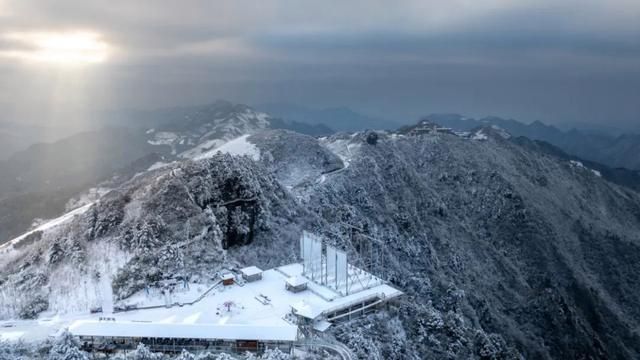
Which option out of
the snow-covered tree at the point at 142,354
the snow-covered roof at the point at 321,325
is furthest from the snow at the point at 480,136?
the snow-covered tree at the point at 142,354

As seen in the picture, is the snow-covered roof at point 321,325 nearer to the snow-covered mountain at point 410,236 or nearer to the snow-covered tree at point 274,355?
the snow-covered mountain at point 410,236

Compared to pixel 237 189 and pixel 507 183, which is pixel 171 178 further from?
pixel 507 183

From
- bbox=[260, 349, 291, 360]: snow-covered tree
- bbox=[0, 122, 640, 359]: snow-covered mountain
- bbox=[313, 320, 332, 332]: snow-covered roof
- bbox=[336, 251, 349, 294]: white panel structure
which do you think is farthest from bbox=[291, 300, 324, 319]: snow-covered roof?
bbox=[260, 349, 291, 360]: snow-covered tree

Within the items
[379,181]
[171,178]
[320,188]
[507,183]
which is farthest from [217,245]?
[507,183]

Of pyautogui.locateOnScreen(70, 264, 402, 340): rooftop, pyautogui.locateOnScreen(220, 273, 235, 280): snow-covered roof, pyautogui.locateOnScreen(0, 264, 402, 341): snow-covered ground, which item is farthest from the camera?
pyautogui.locateOnScreen(220, 273, 235, 280): snow-covered roof

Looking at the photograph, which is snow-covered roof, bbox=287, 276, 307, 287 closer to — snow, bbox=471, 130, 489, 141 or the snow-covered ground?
the snow-covered ground

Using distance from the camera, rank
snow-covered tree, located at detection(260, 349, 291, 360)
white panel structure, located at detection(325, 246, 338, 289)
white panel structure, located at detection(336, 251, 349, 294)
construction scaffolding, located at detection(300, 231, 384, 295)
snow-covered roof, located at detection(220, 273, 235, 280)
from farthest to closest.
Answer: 1. snow-covered roof, located at detection(220, 273, 235, 280)
2. white panel structure, located at detection(325, 246, 338, 289)
3. construction scaffolding, located at detection(300, 231, 384, 295)
4. white panel structure, located at detection(336, 251, 349, 294)
5. snow-covered tree, located at detection(260, 349, 291, 360)

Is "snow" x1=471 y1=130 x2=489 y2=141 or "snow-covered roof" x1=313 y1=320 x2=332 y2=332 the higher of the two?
"snow-covered roof" x1=313 y1=320 x2=332 y2=332
